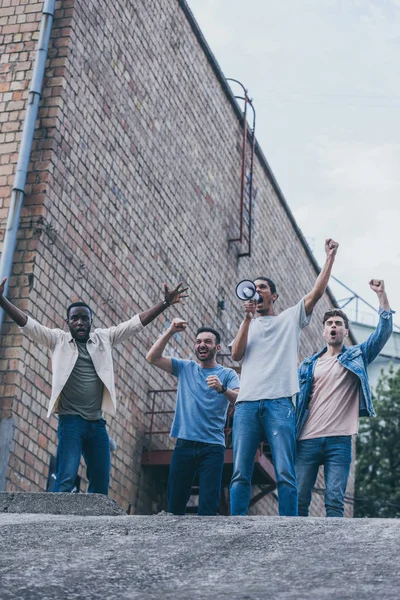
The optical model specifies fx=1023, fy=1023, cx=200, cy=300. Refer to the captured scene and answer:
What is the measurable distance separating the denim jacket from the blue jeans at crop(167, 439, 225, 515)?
62 centimetres

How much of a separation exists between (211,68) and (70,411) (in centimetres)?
907

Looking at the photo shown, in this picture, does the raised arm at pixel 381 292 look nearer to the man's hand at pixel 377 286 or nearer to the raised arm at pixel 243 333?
the man's hand at pixel 377 286

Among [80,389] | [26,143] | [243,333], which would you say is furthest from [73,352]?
[26,143]

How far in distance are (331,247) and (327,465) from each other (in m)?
1.45

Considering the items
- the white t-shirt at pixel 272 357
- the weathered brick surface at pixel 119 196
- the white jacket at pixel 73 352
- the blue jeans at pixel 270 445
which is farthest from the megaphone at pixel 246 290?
the weathered brick surface at pixel 119 196

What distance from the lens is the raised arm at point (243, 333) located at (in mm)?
6664

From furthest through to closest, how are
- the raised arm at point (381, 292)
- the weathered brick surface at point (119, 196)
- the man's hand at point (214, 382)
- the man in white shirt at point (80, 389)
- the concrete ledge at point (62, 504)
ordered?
the weathered brick surface at point (119, 196) < the man in white shirt at point (80, 389) < the raised arm at point (381, 292) < the man's hand at point (214, 382) < the concrete ledge at point (62, 504)

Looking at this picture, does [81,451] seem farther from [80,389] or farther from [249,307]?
[249,307]

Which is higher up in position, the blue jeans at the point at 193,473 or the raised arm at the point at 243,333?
the raised arm at the point at 243,333

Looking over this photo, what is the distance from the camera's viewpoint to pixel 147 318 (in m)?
7.61

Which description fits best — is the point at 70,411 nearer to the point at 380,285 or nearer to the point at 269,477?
the point at 380,285

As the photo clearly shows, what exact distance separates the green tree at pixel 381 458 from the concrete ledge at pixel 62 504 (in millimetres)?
18261

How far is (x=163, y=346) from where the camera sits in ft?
23.3

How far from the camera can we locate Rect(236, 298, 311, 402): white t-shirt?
21.8ft
